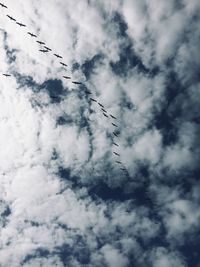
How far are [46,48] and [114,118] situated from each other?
18562mm

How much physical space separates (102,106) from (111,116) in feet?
10.1

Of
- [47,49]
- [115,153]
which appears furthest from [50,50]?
[115,153]

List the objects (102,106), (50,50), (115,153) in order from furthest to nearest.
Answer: (115,153) < (102,106) < (50,50)

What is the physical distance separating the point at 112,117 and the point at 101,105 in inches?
140

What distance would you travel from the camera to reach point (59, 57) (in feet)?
189

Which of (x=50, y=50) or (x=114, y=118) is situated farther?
(x=114, y=118)

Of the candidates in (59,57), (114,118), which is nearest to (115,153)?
(114,118)

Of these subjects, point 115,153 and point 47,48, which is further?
point 115,153

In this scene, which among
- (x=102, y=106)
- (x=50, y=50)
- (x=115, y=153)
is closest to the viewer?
(x=50, y=50)

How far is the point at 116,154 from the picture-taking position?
72375 millimetres

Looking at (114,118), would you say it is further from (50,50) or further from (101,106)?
(50,50)

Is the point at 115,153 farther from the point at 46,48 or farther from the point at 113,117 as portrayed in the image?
the point at 46,48

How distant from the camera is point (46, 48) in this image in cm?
5809

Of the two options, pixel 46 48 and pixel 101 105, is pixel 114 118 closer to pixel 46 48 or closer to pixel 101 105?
pixel 101 105
